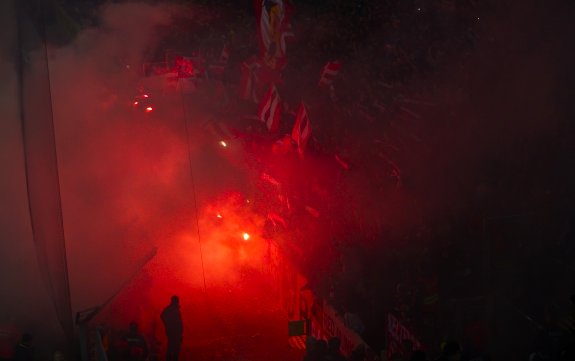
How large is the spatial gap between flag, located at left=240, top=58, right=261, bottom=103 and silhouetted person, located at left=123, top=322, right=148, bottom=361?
5.33m

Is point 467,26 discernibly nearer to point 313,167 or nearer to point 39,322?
point 313,167

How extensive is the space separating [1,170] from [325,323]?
6.10 metres

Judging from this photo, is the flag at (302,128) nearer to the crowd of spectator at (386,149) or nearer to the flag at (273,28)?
the flag at (273,28)

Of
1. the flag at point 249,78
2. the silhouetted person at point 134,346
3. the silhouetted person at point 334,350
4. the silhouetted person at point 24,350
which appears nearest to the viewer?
the silhouetted person at point 334,350

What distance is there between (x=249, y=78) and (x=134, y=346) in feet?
18.9

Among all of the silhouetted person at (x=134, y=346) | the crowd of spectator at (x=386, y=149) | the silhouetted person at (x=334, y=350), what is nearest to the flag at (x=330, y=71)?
the crowd of spectator at (x=386, y=149)

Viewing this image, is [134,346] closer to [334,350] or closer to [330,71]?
[334,350]

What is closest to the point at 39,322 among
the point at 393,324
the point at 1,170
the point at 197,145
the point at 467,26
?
the point at 1,170

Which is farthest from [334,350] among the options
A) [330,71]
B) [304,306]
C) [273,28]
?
[273,28]

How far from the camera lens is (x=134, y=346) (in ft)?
26.8

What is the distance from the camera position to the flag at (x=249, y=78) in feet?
38.0

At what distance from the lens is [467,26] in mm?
9852

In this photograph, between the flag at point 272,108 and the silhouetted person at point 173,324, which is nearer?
the silhouetted person at point 173,324

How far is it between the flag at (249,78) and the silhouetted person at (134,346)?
5.33m
